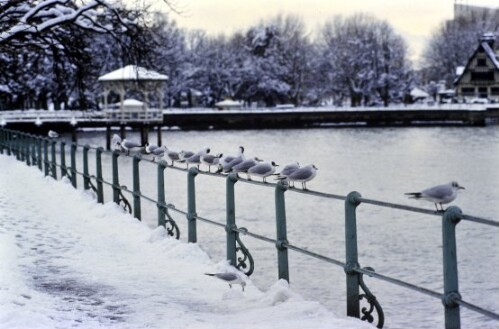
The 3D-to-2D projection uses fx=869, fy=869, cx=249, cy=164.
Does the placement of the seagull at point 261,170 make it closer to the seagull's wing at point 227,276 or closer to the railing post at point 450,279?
the seagull's wing at point 227,276

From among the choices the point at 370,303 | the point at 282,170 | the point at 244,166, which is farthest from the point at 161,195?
the point at 370,303

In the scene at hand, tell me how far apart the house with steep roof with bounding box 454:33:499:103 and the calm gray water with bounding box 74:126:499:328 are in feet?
202

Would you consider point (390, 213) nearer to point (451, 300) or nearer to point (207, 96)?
point (451, 300)

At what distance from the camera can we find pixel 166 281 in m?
9.14

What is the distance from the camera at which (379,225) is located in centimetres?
2069

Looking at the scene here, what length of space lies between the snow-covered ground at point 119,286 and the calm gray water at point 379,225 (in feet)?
8.74

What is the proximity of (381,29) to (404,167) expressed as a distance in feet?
252

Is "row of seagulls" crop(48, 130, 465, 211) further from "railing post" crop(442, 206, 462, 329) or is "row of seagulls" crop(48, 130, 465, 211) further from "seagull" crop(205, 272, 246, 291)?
"railing post" crop(442, 206, 462, 329)

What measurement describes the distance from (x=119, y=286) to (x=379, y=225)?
1278cm

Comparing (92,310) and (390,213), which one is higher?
(92,310)

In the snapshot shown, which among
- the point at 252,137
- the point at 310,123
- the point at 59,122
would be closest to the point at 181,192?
the point at 59,122

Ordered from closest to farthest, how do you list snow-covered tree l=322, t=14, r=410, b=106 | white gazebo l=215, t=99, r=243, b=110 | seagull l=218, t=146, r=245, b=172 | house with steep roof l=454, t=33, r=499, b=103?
seagull l=218, t=146, r=245, b=172 < white gazebo l=215, t=99, r=243, b=110 < snow-covered tree l=322, t=14, r=410, b=106 < house with steep roof l=454, t=33, r=499, b=103

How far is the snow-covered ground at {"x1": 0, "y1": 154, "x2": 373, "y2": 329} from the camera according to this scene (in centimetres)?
716

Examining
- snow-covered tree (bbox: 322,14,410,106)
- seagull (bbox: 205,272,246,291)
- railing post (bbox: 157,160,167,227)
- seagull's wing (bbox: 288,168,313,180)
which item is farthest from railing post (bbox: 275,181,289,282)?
snow-covered tree (bbox: 322,14,410,106)
